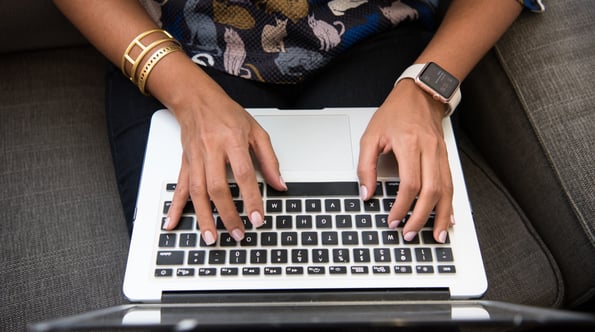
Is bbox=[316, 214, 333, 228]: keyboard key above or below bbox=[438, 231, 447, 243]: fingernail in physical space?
below

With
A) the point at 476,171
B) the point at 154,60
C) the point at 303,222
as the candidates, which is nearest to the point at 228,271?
the point at 303,222

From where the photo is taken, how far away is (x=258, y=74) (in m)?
0.81

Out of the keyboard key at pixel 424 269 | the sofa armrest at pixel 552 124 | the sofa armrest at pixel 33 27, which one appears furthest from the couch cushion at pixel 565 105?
the sofa armrest at pixel 33 27

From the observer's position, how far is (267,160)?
650 mm

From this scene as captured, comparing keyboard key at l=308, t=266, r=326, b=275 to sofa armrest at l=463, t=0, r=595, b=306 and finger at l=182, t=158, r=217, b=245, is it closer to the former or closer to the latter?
finger at l=182, t=158, r=217, b=245

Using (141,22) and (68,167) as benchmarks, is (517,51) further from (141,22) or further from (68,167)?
(68,167)

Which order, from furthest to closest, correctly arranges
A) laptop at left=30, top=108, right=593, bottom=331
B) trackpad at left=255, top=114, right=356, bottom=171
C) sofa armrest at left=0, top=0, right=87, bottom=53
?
sofa armrest at left=0, top=0, right=87, bottom=53 → trackpad at left=255, top=114, right=356, bottom=171 → laptop at left=30, top=108, right=593, bottom=331

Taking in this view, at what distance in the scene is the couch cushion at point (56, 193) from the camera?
743 millimetres

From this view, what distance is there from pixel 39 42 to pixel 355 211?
30.9 inches

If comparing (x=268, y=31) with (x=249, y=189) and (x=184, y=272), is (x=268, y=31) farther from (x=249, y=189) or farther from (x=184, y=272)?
(x=184, y=272)

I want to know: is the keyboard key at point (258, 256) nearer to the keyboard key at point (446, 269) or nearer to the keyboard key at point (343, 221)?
the keyboard key at point (343, 221)

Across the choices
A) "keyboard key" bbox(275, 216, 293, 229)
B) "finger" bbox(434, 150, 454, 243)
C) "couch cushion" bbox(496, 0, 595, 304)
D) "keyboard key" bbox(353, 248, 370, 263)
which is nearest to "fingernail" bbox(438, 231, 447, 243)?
"finger" bbox(434, 150, 454, 243)

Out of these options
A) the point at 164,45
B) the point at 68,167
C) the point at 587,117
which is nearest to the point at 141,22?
the point at 164,45

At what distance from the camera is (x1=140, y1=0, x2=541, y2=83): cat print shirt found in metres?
0.79
